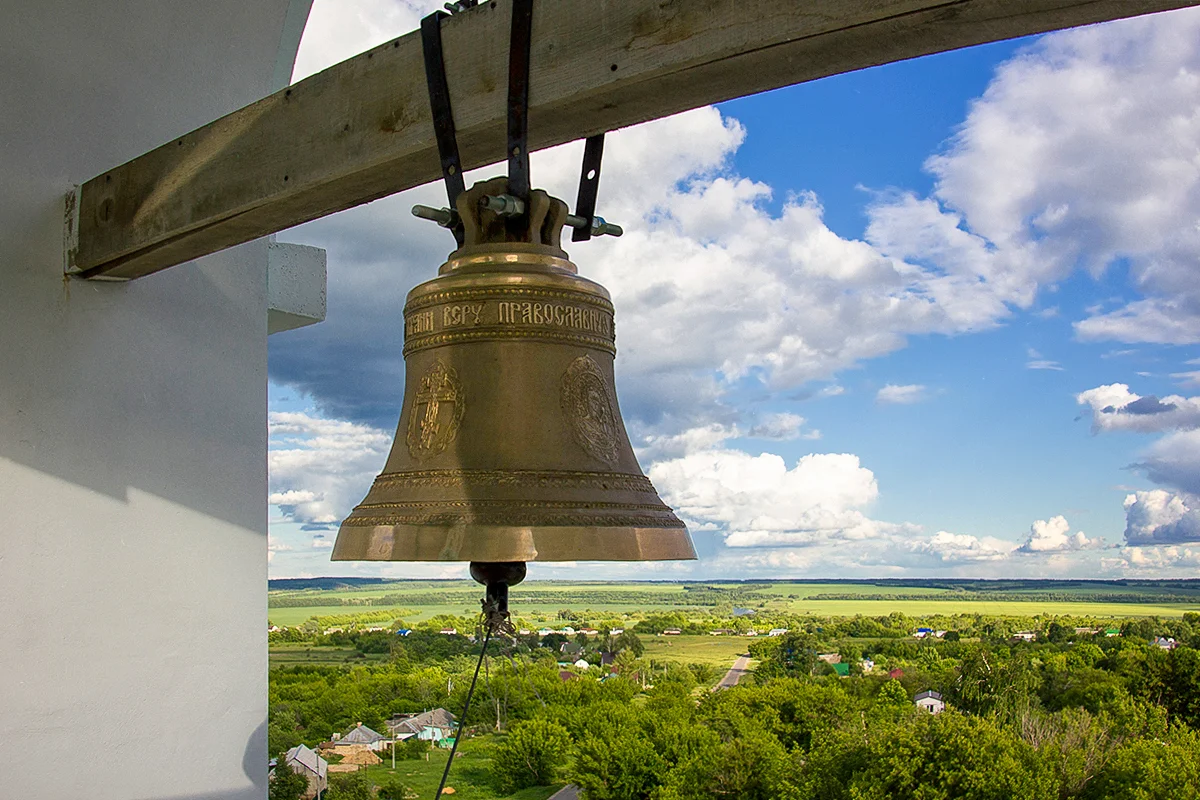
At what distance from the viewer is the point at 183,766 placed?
8.45 feet

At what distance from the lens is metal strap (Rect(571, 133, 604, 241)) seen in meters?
1.58

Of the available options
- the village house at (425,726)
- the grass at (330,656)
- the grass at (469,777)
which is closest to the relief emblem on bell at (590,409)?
the village house at (425,726)

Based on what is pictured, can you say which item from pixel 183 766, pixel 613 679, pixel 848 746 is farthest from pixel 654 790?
pixel 183 766

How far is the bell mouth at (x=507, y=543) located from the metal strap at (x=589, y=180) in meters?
0.46

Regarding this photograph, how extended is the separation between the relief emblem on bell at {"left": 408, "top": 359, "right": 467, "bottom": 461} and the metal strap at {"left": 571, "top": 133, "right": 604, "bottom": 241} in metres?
0.29

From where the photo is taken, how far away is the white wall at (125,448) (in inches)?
90.7

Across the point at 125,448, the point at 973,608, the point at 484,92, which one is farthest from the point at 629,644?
the point at 484,92

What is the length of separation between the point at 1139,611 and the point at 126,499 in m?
46.8

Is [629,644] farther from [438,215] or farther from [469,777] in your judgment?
[438,215]

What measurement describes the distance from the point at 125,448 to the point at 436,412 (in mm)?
1263

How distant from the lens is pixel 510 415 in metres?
1.53

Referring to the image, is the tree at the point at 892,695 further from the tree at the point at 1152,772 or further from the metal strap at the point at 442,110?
the metal strap at the point at 442,110

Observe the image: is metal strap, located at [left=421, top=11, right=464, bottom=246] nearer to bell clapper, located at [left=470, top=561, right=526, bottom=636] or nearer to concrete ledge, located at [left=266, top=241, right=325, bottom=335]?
bell clapper, located at [left=470, top=561, right=526, bottom=636]

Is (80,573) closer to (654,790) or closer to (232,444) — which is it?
(232,444)
